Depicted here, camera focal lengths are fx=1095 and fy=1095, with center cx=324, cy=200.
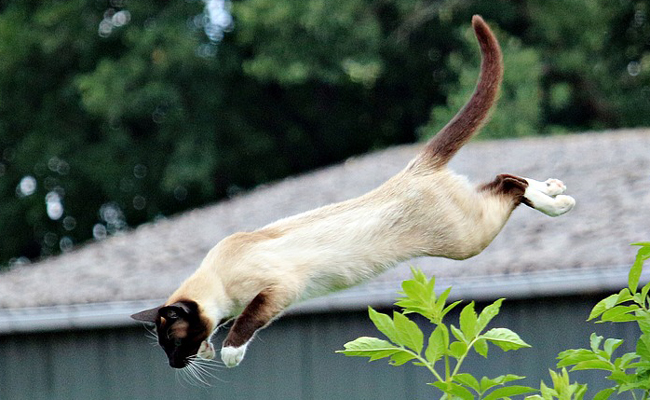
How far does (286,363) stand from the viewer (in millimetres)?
10156

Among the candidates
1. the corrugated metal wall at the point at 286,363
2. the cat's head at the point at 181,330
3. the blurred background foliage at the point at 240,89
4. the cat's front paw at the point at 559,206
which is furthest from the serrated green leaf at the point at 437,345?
the blurred background foliage at the point at 240,89

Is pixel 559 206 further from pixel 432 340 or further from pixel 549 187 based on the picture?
pixel 432 340

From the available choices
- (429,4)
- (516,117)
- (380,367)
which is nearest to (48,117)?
(429,4)

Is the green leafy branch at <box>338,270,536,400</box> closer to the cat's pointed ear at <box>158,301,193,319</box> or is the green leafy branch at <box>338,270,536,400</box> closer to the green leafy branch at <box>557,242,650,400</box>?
the green leafy branch at <box>557,242,650,400</box>

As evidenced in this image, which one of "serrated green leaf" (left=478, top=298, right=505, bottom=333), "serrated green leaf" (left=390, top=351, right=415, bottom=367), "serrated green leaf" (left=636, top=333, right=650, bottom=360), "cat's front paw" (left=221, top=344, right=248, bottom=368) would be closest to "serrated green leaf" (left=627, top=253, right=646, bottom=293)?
"serrated green leaf" (left=636, top=333, right=650, bottom=360)

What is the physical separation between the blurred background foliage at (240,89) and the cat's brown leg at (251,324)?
16.8 m

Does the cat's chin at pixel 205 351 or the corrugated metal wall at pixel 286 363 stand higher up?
the corrugated metal wall at pixel 286 363

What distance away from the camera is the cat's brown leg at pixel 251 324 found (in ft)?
9.14

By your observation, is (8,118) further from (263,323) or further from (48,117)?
(263,323)

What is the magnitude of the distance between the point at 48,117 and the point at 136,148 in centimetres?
211

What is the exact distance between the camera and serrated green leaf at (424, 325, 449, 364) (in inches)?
101

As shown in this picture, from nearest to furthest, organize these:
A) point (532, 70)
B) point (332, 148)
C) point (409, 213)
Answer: point (409, 213), point (532, 70), point (332, 148)

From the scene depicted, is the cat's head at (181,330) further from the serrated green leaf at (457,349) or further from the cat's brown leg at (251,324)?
the serrated green leaf at (457,349)

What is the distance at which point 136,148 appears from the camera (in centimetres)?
2339
